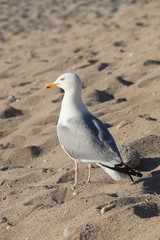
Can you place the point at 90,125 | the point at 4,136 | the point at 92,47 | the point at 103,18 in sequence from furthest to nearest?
the point at 103,18 → the point at 92,47 → the point at 4,136 → the point at 90,125

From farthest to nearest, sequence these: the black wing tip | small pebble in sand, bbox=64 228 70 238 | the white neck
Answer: the white neck < the black wing tip < small pebble in sand, bbox=64 228 70 238

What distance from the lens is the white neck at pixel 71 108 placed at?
13.3 ft

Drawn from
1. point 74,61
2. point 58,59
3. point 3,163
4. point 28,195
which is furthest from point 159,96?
point 58,59

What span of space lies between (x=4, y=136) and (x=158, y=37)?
159 inches

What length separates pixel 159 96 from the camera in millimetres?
5391

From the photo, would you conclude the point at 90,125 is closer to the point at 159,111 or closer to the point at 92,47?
the point at 159,111

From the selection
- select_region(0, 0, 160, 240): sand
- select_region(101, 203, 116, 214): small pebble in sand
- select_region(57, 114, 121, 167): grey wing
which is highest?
select_region(57, 114, 121, 167): grey wing

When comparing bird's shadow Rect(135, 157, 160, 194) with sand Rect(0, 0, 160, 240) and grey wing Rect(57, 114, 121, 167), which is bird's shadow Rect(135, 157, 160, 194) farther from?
grey wing Rect(57, 114, 121, 167)

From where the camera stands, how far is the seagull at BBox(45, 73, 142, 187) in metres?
3.52

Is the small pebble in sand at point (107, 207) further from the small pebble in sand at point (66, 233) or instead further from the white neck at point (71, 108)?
the white neck at point (71, 108)

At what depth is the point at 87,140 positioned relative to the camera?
147 inches


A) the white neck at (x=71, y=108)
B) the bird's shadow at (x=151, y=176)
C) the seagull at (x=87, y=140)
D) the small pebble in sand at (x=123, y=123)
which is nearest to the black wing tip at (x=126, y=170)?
the seagull at (x=87, y=140)

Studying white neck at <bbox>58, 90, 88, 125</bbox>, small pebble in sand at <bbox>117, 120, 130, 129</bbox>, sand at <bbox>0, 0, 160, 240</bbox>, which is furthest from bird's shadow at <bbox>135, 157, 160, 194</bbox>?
small pebble in sand at <bbox>117, 120, 130, 129</bbox>

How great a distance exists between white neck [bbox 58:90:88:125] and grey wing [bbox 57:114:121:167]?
72 mm
